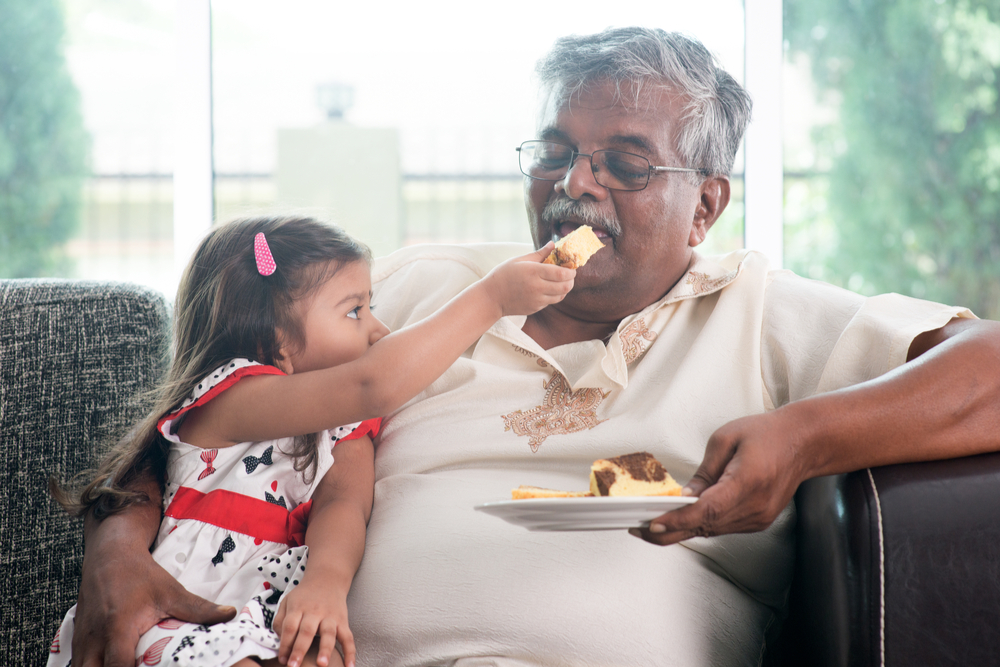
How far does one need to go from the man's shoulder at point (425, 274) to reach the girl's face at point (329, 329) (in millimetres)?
294

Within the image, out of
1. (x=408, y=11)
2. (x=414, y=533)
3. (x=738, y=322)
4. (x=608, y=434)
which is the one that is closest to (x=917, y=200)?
(x=408, y=11)

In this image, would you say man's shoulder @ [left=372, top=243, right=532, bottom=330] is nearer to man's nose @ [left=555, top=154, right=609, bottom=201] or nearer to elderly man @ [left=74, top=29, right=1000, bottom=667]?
elderly man @ [left=74, top=29, right=1000, bottom=667]

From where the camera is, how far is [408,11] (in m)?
4.07

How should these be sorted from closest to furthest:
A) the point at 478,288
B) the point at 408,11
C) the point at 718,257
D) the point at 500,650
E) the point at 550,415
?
the point at 500,650, the point at 478,288, the point at 550,415, the point at 718,257, the point at 408,11

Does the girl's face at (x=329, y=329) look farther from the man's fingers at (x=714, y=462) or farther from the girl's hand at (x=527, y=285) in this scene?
the man's fingers at (x=714, y=462)

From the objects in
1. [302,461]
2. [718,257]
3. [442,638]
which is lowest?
[442,638]

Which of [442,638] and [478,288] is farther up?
[478,288]

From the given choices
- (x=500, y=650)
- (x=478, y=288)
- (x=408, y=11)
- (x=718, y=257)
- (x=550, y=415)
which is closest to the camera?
(x=500, y=650)

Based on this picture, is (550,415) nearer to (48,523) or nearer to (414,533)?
(414,533)

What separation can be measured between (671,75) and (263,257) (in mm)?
889

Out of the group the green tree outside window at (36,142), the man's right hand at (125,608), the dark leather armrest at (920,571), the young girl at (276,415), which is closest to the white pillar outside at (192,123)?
the green tree outside window at (36,142)

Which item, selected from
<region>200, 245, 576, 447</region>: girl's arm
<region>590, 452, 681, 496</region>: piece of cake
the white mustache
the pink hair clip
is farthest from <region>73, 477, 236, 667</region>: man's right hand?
the white mustache

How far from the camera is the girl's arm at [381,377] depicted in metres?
1.16

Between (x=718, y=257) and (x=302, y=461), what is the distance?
3.28 feet
